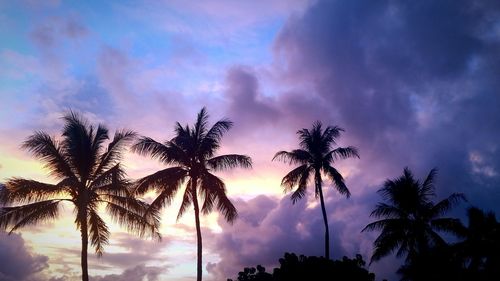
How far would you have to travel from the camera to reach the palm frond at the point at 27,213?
20.9 meters

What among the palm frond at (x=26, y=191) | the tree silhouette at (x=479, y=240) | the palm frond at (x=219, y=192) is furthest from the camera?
the tree silhouette at (x=479, y=240)

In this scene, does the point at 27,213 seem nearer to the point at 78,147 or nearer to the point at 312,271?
the point at 78,147

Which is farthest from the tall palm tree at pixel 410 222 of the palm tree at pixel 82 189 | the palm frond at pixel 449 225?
the palm tree at pixel 82 189

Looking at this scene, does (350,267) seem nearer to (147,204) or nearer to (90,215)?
(147,204)

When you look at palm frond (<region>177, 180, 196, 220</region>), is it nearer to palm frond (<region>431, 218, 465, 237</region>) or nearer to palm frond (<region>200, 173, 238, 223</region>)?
palm frond (<region>200, 173, 238, 223</region>)

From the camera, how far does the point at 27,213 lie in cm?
2136

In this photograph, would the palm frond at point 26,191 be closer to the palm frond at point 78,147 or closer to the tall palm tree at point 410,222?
the palm frond at point 78,147

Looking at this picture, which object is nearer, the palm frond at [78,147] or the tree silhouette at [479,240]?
the palm frond at [78,147]

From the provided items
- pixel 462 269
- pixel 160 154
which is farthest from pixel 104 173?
pixel 462 269

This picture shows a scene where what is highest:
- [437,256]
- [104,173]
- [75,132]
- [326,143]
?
[326,143]

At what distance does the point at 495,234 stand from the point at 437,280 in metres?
6.23

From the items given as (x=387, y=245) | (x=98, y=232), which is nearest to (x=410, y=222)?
(x=387, y=245)

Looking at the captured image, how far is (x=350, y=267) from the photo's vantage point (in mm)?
23766

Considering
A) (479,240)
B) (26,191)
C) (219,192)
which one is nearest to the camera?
(26,191)
